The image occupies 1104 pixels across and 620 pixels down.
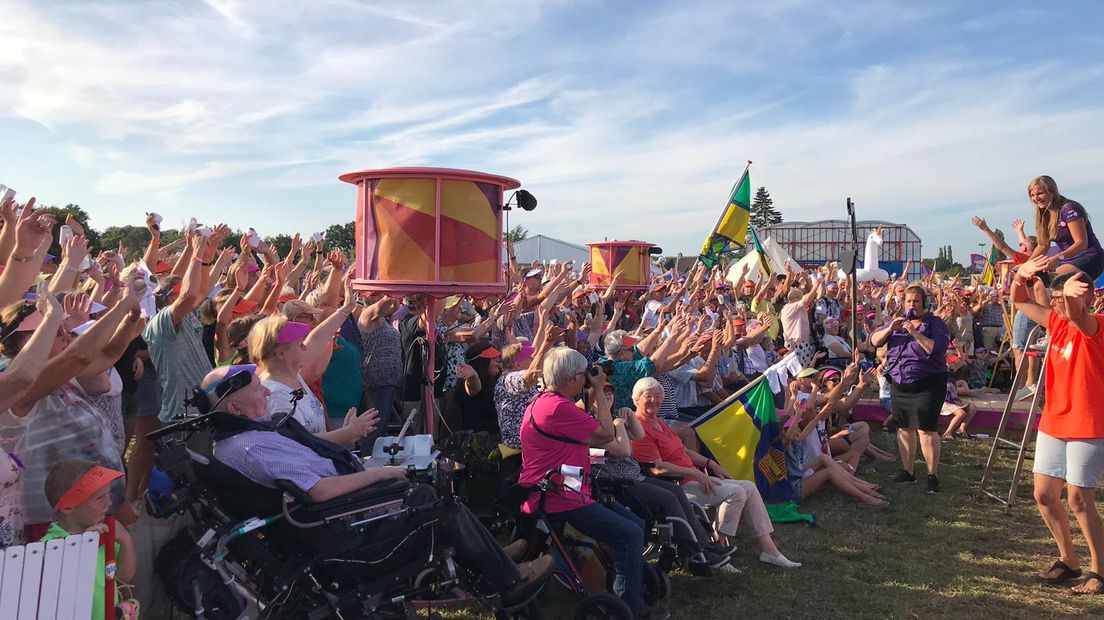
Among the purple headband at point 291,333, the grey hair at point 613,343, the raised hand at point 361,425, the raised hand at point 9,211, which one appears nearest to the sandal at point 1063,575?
the grey hair at point 613,343

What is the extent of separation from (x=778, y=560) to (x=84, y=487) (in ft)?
14.3

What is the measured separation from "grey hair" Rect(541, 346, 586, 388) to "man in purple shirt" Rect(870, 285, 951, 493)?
461cm

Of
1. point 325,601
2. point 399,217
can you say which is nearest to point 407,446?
point 325,601

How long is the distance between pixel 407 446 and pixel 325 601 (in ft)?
3.11

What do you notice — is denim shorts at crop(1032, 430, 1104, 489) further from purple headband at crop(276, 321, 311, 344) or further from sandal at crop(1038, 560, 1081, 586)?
purple headband at crop(276, 321, 311, 344)

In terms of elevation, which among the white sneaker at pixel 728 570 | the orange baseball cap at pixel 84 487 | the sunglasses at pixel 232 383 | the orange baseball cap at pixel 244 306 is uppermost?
the orange baseball cap at pixel 244 306

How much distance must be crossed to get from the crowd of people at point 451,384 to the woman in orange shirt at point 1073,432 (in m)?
0.01

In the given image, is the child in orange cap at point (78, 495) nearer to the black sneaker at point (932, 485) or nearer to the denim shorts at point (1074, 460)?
the denim shorts at point (1074, 460)

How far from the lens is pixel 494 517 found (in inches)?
199

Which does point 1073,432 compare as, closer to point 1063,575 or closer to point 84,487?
point 1063,575

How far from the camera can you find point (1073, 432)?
5.19m

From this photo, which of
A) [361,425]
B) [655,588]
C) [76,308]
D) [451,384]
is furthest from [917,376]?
[76,308]

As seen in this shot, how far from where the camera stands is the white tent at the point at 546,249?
112 feet

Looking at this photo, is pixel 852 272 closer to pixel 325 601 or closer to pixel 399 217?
pixel 399 217
